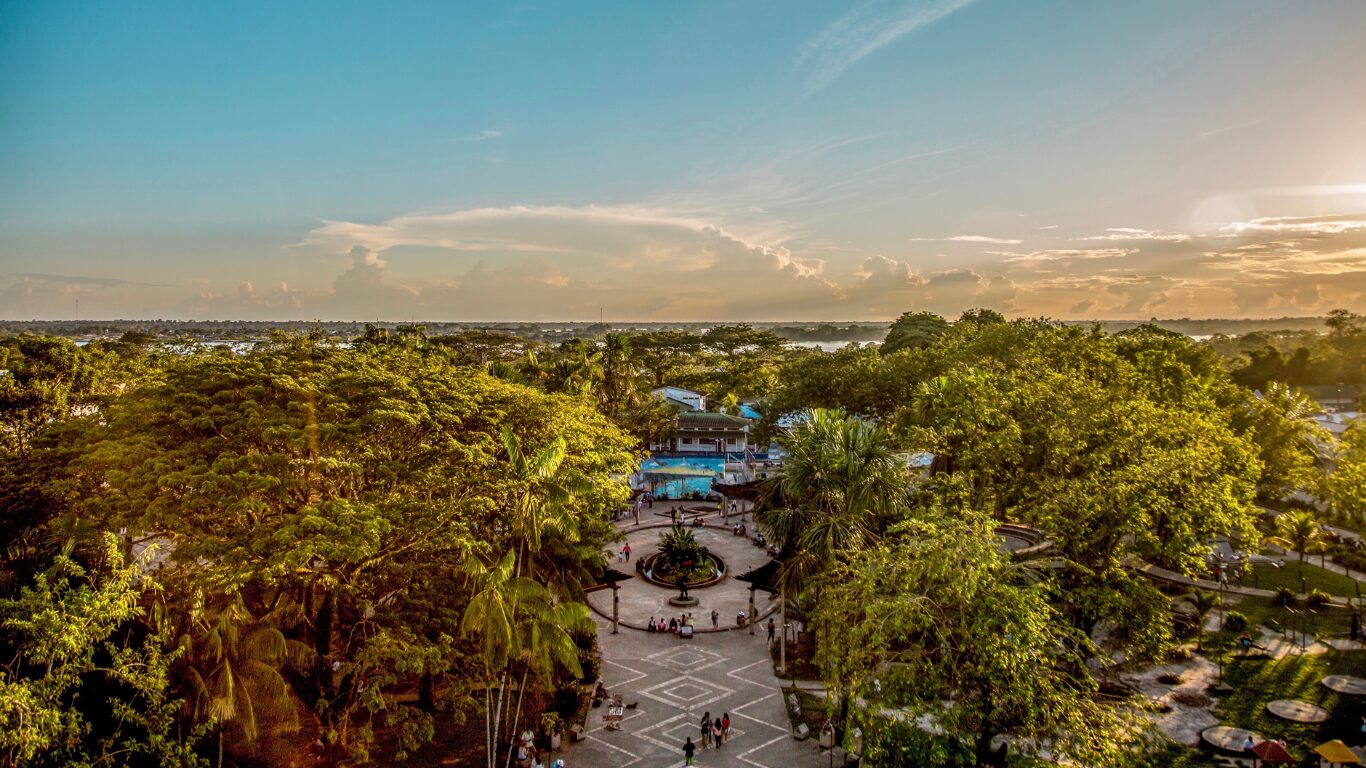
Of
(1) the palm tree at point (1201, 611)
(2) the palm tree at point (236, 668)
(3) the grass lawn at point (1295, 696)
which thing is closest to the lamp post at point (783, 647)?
(3) the grass lawn at point (1295, 696)

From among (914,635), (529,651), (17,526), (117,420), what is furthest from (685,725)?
(17,526)

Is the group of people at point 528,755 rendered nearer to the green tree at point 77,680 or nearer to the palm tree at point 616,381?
the green tree at point 77,680

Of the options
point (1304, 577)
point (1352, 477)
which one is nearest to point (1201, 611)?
point (1352, 477)

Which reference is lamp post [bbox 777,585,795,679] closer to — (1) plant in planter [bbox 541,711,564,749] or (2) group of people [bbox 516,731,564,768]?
(1) plant in planter [bbox 541,711,564,749]

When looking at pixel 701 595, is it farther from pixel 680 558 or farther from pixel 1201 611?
pixel 1201 611

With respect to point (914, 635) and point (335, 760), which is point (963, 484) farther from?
point (335, 760)

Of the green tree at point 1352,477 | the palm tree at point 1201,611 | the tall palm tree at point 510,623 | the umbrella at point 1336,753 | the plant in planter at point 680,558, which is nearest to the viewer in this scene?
the tall palm tree at point 510,623
